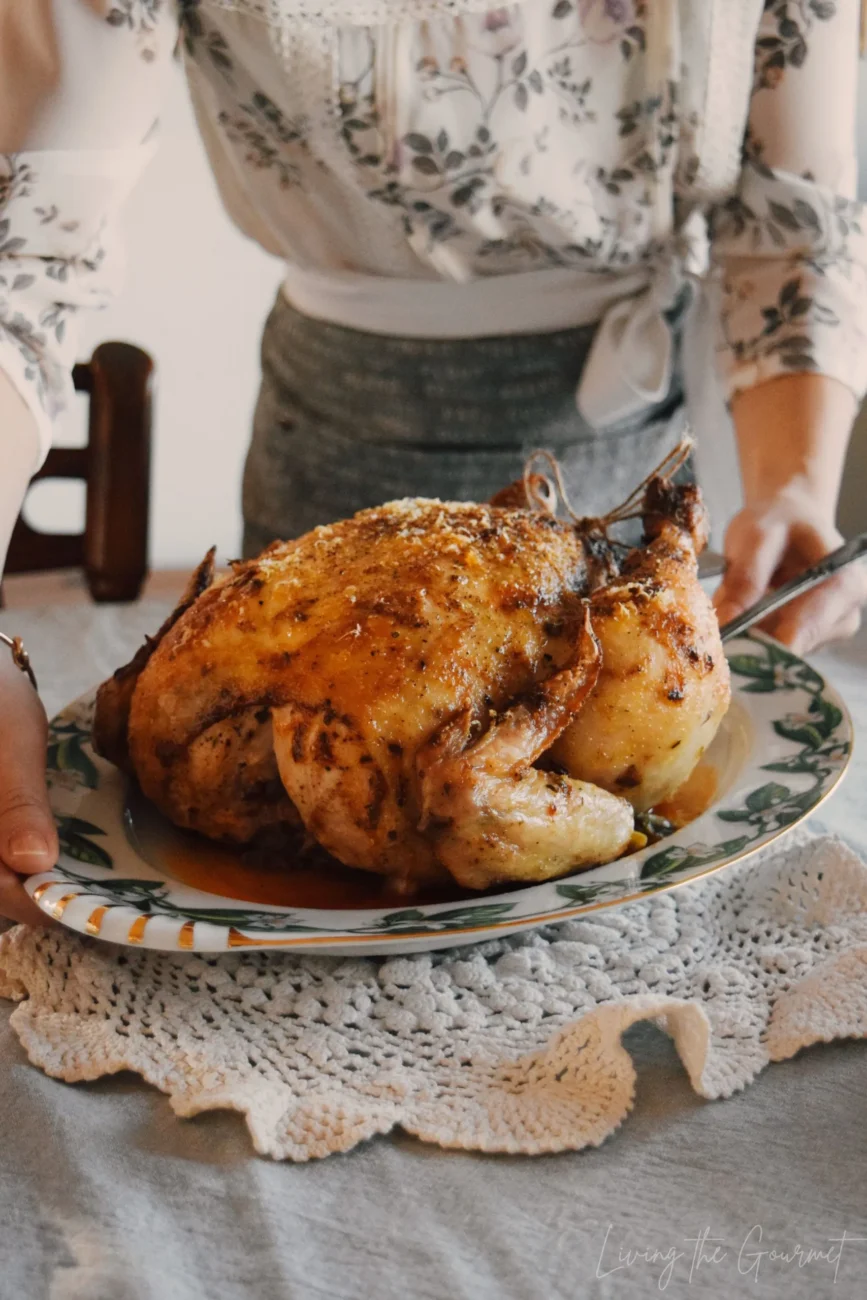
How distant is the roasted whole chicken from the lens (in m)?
0.69

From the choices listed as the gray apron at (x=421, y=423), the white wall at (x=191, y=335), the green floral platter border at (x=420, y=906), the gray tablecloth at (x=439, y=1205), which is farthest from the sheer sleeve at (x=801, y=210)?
the white wall at (x=191, y=335)

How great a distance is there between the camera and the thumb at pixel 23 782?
0.68 m

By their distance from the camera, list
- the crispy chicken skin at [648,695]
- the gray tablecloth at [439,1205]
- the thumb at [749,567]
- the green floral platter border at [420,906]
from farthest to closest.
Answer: the thumb at [749,567], the crispy chicken skin at [648,695], the green floral platter border at [420,906], the gray tablecloth at [439,1205]

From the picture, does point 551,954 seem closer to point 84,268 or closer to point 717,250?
point 84,268

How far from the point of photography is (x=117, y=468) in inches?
53.2

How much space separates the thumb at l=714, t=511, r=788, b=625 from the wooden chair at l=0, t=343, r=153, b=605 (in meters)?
0.63

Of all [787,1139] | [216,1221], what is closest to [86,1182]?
[216,1221]

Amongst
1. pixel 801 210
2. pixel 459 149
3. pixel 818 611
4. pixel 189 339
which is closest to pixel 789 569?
pixel 818 611

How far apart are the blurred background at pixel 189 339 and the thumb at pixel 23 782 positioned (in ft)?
6.74

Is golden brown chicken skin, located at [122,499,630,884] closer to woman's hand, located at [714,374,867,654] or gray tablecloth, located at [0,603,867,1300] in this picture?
gray tablecloth, located at [0,603,867,1300]

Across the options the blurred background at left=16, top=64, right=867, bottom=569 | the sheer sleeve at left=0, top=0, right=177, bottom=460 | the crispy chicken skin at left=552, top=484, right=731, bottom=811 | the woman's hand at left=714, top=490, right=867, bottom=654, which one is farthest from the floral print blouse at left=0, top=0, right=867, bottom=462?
the blurred background at left=16, top=64, right=867, bottom=569

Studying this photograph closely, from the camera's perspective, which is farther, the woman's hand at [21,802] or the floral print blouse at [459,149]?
the floral print blouse at [459,149]

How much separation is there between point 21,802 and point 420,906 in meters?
0.23

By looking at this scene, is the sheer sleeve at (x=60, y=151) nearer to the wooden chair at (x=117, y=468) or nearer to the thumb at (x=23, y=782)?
the thumb at (x=23, y=782)
